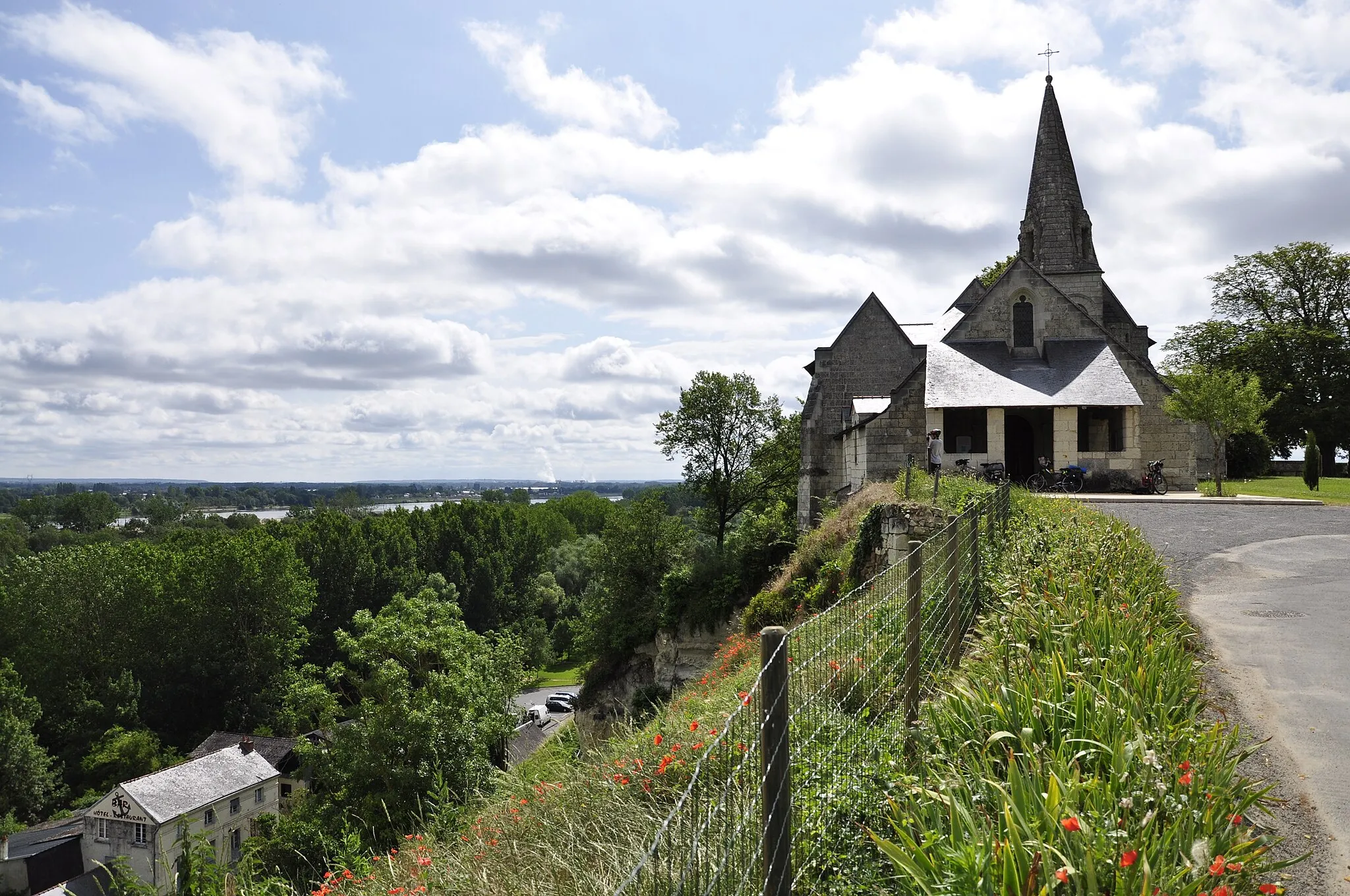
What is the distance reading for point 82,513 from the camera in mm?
103562

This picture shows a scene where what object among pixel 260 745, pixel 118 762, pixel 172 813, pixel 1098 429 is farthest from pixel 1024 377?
pixel 118 762

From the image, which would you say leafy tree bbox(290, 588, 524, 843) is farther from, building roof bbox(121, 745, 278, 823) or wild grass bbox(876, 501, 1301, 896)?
wild grass bbox(876, 501, 1301, 896)

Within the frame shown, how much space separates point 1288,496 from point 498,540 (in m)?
55.6

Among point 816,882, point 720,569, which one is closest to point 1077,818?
point 816,882

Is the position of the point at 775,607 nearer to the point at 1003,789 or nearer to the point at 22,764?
the point at 1003,789

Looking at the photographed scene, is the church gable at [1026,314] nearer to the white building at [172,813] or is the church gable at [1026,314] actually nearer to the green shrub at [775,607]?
the green shrub at [775,607]

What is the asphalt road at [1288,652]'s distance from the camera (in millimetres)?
4008

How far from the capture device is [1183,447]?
69.8 feet

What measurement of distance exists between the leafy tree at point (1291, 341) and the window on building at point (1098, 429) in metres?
19.9

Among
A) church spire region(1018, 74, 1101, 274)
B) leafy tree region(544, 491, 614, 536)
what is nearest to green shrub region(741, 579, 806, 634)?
church spire region(1018, 74, 1101, 274)

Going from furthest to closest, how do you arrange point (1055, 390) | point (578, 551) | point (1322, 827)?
point (578, 551), point (1055, 390), point (1322, 827)

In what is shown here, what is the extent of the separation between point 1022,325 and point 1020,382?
8.38 feet

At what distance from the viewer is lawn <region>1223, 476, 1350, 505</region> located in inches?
812

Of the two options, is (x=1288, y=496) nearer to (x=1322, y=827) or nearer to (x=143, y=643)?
(x=1322, y=827)
